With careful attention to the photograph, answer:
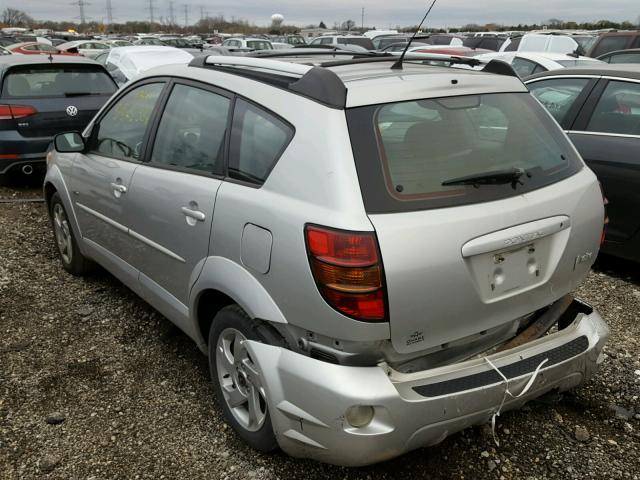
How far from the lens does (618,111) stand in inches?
182

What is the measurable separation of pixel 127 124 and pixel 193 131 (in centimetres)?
88

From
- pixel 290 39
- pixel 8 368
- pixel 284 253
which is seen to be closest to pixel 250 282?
pixel 284 253

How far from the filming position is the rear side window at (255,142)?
7.98ft

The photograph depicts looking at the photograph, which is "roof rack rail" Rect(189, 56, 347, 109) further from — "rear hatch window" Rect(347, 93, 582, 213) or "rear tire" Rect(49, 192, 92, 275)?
"rear tire" Rect(49, 192, 92, 275)

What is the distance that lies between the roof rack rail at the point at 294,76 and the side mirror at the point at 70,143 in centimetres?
127

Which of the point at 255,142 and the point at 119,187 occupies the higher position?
the point at 255,142

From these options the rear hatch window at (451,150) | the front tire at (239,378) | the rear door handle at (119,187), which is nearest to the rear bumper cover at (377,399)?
the front tire at (239,378)


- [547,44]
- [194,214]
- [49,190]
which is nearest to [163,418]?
[194,214]

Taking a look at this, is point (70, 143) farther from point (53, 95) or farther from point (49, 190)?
point (53, 95)

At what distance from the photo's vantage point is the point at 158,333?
150 inches

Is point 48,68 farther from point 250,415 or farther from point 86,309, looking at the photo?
point 250,415

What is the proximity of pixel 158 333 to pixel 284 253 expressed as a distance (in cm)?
194

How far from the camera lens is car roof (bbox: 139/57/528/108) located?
7.64 ft

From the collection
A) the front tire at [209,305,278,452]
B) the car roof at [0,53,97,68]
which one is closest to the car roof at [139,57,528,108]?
the front tire at [209,305,278,452]
